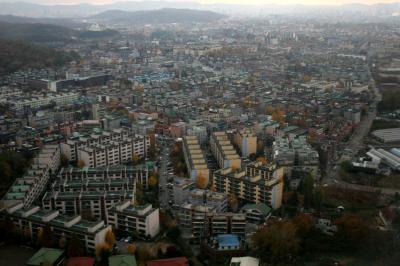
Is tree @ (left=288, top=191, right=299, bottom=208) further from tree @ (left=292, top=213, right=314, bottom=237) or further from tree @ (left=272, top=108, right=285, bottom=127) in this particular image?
tree @ (left=272, top=108, right=285, bottom=127)

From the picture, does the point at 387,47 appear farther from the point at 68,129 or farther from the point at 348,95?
the point at 68,129

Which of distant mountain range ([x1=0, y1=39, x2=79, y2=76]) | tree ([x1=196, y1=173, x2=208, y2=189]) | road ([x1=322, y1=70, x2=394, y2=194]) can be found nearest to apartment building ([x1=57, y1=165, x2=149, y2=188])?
tree ([x1=196, y1=173, x2=208, y2=189])

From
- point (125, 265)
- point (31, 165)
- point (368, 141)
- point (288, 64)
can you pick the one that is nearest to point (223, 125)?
point (368, 141)

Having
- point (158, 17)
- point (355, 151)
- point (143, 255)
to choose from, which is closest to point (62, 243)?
point (143, 255)

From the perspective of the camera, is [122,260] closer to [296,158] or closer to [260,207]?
[260,207]

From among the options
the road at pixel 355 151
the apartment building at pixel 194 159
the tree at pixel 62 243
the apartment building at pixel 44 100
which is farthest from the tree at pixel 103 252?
the apartment building at pixel 44 100

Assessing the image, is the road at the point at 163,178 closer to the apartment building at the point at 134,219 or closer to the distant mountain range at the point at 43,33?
the apartment building at the point at 134,219

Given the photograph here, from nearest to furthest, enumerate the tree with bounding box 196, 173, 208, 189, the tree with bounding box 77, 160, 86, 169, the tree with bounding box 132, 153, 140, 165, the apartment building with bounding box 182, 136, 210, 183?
1. the tree with bounding box 196, 173, 208, 189
2. the apartment building with bounding box 182, 136, 210, 183
3. the tree with bounding box 77, 160, 86, 169
4. the tree with bounding box 132, 153, 140, 165
